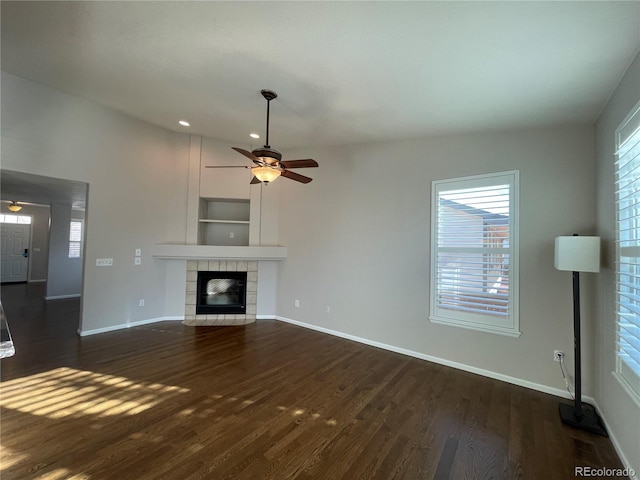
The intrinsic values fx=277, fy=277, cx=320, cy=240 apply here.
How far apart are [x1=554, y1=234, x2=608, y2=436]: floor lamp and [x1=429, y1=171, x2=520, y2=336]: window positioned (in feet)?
2.11

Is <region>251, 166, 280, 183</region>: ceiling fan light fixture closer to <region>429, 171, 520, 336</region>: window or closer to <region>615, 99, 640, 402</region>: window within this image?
<region>429, 171, 520, 336</region>: window

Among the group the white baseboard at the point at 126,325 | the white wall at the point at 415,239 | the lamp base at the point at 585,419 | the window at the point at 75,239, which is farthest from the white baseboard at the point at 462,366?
the window at the point at 75,239

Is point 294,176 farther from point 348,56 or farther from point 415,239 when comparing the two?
point 415,239

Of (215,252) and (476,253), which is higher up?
(476,253)

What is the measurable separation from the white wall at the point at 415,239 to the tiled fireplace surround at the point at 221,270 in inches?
21.1

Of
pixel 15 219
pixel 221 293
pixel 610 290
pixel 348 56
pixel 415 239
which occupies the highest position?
pixel 348 56

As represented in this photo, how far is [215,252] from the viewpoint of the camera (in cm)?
504

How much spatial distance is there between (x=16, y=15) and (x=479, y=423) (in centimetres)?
508

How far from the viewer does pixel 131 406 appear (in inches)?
95.5

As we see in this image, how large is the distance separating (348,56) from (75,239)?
350 inches

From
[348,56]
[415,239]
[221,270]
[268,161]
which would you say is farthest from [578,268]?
[221,270]

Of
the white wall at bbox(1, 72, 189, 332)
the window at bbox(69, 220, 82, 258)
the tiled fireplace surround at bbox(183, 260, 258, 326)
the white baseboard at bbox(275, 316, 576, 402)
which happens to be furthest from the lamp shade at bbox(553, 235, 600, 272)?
the window at bbox(69, 220, 82, 258)

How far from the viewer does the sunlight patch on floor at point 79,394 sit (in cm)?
235

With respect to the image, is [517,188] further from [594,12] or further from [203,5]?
[203,5]
